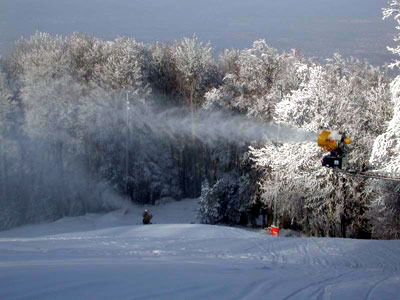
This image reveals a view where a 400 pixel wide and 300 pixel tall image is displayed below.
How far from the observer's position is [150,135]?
37.0 metres

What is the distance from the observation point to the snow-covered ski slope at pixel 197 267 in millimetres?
6879

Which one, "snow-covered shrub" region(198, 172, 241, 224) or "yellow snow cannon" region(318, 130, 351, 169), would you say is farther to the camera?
"snow-covered shrub" region(198, 172, 241, 224)

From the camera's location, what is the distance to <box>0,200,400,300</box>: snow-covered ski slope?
688cm

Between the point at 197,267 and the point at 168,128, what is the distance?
3080cm

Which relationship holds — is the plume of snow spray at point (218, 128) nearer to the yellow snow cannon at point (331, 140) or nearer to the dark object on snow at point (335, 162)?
the yellow snow cannon at point (331, 140)

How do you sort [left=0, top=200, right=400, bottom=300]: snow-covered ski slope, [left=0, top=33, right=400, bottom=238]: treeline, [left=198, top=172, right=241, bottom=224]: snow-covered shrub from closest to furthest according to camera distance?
[left=0, top=200, right=400, bottom=300]: snow-covered ski slope, [left=0, top=33, right=400, bottom=238]: treeline, [left=198, top=172, right=241, bottom=224]: snow-covered shrub

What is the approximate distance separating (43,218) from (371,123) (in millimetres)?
25328

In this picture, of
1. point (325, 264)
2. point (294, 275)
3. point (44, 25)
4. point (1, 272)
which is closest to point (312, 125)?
point (325, 264)

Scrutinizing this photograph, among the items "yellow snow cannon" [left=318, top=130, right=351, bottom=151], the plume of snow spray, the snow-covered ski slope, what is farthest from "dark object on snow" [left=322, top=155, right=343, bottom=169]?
the plume of snow spray

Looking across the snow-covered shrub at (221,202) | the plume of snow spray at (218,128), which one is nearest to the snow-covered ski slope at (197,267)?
the plume of snow spray at (218,128)

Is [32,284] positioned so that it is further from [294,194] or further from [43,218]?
[43,218]

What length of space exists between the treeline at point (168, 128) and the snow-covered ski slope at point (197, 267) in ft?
24.4

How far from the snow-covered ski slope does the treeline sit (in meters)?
7.43

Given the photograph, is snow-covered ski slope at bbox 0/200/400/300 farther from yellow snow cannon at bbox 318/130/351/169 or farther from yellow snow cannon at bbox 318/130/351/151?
yellow snow cannon at bbox 318/130/351/151
